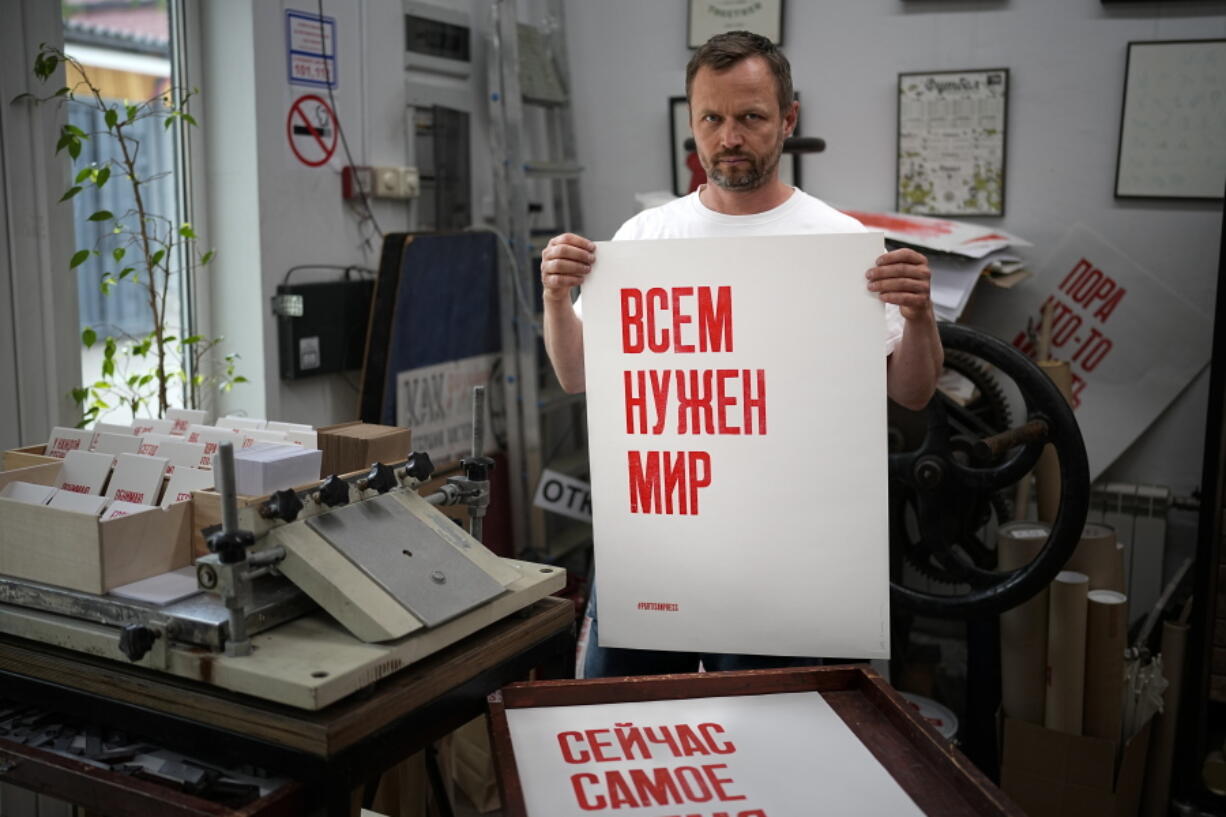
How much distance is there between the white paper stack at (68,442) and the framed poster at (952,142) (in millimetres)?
2442

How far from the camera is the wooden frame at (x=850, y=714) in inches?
43.3

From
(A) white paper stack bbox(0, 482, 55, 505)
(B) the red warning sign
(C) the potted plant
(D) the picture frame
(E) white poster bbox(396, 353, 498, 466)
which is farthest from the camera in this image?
(D) the picture frame

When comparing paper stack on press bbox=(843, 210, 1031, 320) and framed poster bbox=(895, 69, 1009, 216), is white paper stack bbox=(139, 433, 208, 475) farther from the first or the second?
framed poster bbox=(895, 69, 1009, 216)

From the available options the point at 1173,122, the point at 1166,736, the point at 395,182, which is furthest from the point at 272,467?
the point at 1173,122

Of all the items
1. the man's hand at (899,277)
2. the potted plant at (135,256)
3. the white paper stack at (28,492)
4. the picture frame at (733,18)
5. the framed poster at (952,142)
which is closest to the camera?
the white paper stack at (28,492)

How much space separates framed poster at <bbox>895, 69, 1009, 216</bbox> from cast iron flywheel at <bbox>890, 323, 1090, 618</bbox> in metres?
1.15

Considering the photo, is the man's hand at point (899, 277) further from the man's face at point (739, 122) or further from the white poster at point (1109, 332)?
the white poster at point (1109, 332)

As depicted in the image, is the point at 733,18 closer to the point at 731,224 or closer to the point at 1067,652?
the point at 731,224

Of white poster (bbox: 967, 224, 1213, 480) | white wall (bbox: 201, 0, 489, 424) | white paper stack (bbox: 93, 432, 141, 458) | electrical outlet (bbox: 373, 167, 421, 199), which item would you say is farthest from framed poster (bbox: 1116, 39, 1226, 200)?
white paper stack (bbox: 93, 432, 141, 458)

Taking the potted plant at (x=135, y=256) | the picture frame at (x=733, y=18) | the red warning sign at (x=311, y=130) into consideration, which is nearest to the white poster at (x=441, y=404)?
the potted plant at (x=135, y=256)

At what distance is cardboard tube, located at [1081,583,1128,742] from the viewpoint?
237cm

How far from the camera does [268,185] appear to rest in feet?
8.66

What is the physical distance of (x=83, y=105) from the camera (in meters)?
Result: 2.34

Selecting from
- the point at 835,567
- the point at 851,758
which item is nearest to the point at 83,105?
the point at 835,567
